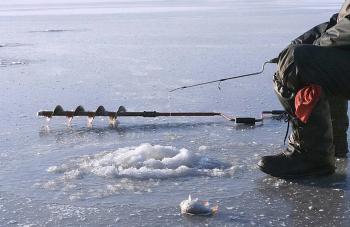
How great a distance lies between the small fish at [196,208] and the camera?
3170mm

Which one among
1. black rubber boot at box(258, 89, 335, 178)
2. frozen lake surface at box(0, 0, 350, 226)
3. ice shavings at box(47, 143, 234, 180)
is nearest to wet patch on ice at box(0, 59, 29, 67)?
frozen lake surface at box(0, 0, 350, 226)

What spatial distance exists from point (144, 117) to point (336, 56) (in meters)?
2.72

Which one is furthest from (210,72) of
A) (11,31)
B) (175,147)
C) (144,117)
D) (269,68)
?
(11,31)

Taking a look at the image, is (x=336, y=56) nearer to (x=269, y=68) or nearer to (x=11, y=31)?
(x=269, y=68)

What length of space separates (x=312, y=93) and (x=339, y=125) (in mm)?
876

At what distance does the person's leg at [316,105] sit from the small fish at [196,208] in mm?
826

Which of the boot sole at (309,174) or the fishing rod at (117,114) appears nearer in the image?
the boot sole at (309,174)

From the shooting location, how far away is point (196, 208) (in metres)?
3.17

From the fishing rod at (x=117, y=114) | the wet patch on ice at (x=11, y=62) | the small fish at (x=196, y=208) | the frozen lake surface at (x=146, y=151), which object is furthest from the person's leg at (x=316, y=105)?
the wet patch on ice at (x=11, y=62)

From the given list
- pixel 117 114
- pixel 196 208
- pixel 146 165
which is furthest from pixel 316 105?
pixel 117 114

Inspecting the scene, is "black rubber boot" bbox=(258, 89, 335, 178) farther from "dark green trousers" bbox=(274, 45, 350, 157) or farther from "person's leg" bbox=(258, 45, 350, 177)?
"dark green trousers" bbox=(274, 45, 350, 157)

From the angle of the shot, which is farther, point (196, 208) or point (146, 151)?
point (146, 151)

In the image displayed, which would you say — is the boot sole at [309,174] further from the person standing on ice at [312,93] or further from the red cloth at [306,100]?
the red cloth at [306,100]

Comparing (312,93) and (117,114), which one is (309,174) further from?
(117,114)
